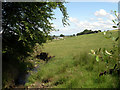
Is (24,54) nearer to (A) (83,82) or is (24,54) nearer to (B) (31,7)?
(B) (31,7)

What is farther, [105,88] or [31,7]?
[31,7]

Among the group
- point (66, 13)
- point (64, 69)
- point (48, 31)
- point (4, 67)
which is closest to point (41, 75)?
point (64, 69)

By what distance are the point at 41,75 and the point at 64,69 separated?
143cm

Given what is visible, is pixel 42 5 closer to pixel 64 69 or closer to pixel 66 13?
pixel 66 13

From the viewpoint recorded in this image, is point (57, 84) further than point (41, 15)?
No

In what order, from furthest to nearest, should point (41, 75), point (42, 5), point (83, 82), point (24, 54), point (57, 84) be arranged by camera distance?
1. point (24, 54)
2. point (42, 5)
3. point (41, 75)
4. point (57, 84)
5. point (83, 82)

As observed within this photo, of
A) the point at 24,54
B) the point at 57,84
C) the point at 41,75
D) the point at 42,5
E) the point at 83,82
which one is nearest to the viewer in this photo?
the point at 83,82

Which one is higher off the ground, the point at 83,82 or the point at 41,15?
the point at 41,15

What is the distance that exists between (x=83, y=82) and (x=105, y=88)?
1.04 m

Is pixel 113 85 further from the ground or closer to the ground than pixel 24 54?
closer to the ground

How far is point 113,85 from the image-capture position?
4.16 meters

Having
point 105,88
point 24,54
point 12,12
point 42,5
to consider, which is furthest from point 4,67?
point 105,88

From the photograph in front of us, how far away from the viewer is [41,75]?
22.8 feet

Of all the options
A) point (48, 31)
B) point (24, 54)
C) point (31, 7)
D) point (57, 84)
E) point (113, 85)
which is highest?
point (31, 7)
